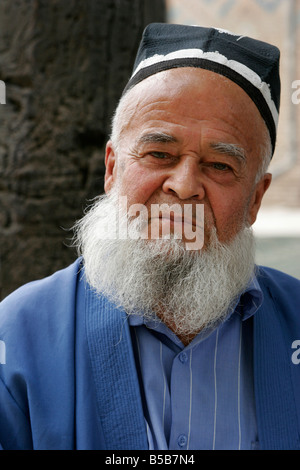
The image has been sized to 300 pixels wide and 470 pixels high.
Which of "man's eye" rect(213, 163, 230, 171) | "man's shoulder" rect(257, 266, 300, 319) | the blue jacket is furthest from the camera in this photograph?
"man's shoulder" rect(257, 266, 300, 319)

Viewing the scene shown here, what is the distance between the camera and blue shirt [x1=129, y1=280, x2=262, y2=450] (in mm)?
1684

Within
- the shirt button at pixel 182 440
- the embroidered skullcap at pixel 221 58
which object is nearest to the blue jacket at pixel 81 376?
the shirt button at pixel 182 440

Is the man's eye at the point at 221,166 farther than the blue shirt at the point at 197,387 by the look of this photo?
Yes

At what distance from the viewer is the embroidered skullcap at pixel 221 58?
189cm

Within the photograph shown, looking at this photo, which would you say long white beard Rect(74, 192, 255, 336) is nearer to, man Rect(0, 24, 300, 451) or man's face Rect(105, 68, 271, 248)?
man Rect(0, 24, 300, 451)

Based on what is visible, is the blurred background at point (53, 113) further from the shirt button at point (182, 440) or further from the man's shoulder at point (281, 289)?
the shirt button at point (182, 440)

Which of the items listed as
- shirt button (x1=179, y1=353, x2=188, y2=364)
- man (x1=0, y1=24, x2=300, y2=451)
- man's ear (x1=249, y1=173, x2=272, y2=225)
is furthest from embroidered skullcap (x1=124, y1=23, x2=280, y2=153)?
shirt button (x1=179, y1=353, x2=188, y2=364)

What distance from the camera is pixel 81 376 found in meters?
1.67

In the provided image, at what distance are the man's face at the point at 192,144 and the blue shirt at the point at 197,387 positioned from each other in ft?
1.24

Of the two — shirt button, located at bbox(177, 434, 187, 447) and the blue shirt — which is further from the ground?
the blue shirt

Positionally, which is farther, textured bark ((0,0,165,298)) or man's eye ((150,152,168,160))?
textured bark ((0,0,165,298))
